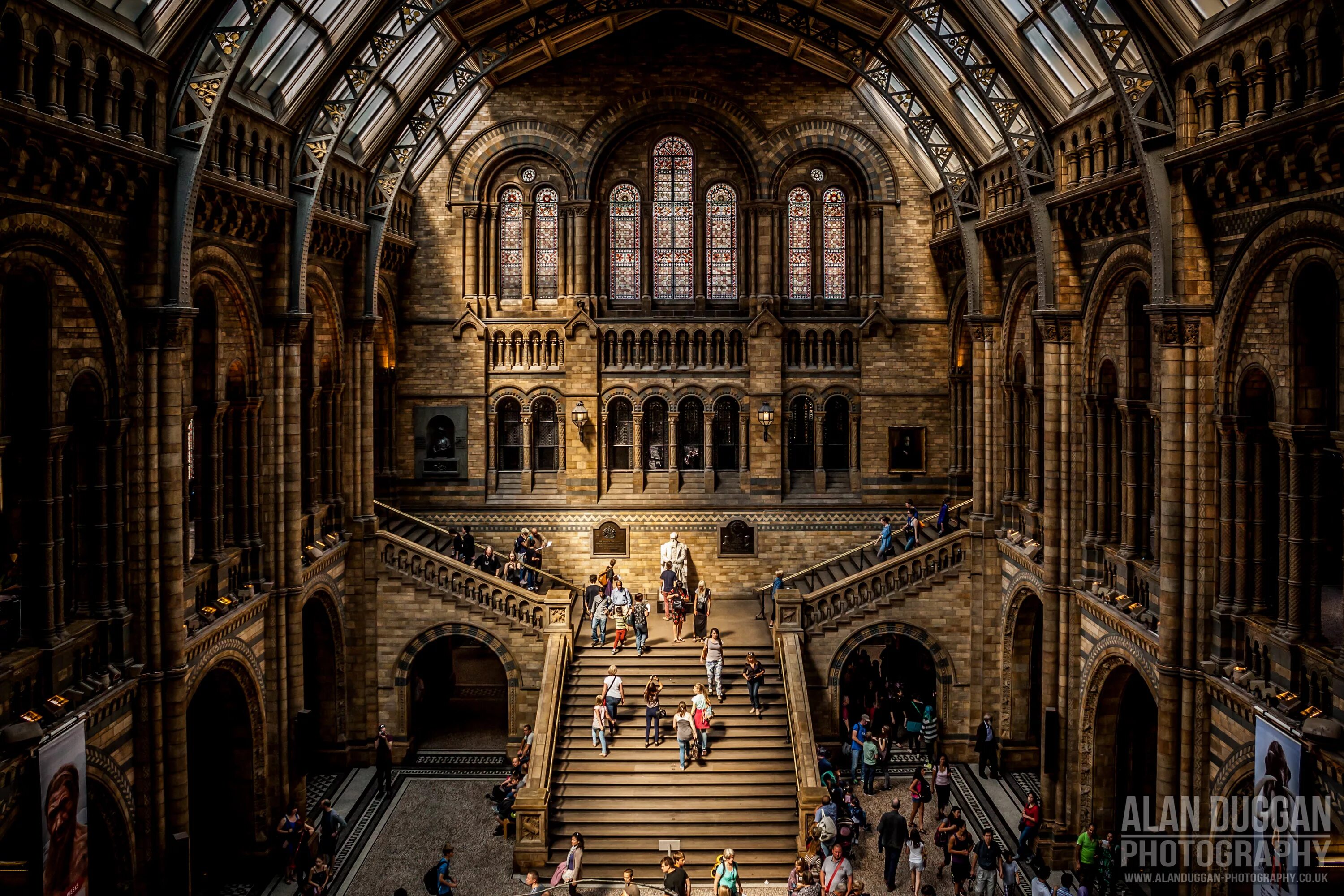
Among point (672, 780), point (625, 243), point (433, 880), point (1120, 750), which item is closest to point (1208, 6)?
point (1120, 750)

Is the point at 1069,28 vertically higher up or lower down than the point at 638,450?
higher up

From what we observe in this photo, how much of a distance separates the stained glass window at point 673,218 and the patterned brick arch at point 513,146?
2.43 metres

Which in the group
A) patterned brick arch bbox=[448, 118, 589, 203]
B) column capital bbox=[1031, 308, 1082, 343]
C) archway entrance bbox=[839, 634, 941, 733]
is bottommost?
archway entrance bbox=[839, 634, 941, 733]

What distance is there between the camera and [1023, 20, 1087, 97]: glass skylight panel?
65.9 ft

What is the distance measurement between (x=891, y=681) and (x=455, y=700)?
1273 cm

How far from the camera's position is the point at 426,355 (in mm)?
32719

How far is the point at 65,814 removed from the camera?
13.8 metres

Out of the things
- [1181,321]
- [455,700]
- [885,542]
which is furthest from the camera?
[455,700]

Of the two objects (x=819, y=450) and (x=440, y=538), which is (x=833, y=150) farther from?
(x=440, y=538)

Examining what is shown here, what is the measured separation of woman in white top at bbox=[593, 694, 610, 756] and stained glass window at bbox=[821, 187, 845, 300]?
15285mm

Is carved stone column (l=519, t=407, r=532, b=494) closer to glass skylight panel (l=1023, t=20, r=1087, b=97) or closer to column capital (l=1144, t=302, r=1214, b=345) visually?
glass skylight panel (l=1023, t=20, r=1087, b=97)

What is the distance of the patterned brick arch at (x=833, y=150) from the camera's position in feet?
107

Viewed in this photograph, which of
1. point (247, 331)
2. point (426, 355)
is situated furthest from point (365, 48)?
point (426, 355)

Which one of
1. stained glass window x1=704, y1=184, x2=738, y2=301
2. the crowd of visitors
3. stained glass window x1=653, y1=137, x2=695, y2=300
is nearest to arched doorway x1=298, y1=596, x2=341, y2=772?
the crowd of visitors
